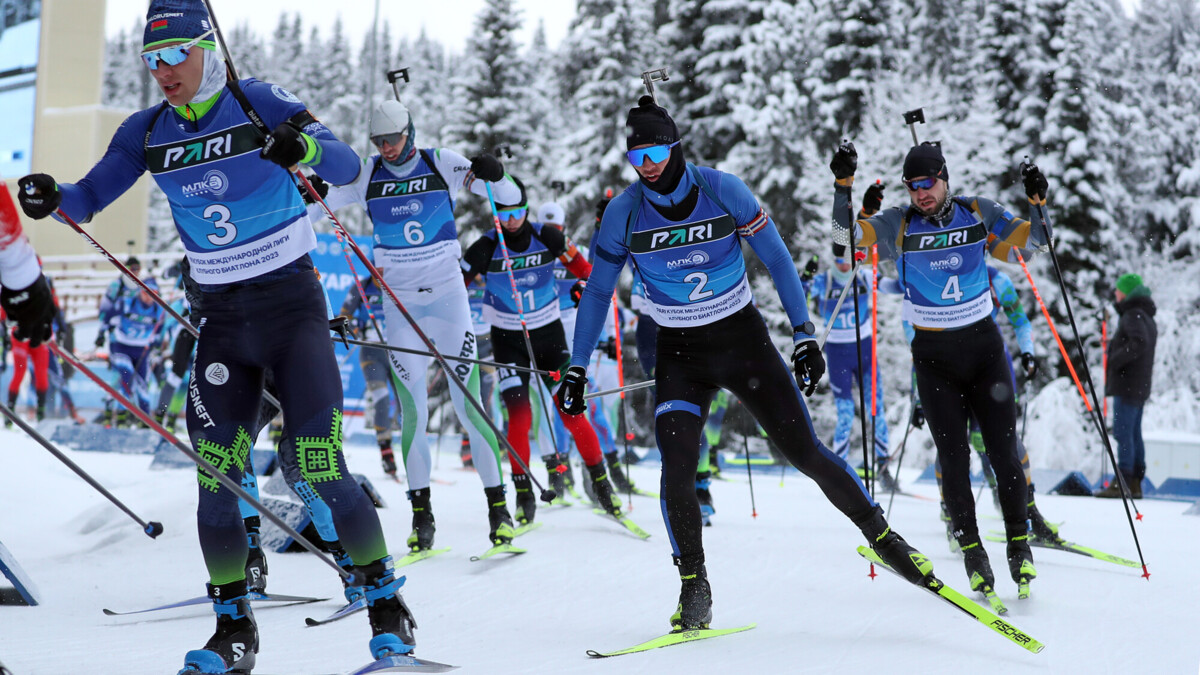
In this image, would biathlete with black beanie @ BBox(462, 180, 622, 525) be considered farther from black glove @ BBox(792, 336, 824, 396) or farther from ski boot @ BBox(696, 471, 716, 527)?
black glove @ BBox(792, 336, 824, 396)

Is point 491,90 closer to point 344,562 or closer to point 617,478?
point 617,478

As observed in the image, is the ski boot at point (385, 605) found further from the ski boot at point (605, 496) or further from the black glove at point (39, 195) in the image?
the ski boot at point (605, 496)

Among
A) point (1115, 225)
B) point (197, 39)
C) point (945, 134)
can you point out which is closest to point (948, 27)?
point (945, 134)

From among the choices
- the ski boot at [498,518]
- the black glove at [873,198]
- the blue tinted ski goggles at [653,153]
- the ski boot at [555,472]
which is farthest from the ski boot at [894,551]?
the ski boot at [555,472]

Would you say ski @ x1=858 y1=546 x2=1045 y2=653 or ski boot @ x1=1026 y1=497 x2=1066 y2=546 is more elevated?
ski @ x1=858 y1=546 x2=1045 y2=653

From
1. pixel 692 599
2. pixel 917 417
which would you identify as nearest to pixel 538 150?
pixel 917 417

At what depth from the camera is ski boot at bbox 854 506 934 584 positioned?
397 centimetres

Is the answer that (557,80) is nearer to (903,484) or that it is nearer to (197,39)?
(903,484)

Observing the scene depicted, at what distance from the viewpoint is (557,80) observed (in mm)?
27391

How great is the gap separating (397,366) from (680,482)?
2400 millimetres

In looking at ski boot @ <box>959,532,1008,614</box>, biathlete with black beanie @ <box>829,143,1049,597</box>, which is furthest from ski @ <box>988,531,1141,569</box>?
ski boot @ <box>959,532,1008,614</box>

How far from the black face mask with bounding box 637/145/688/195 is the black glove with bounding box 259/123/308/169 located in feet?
4.94

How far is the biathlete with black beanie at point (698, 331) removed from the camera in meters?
4.09

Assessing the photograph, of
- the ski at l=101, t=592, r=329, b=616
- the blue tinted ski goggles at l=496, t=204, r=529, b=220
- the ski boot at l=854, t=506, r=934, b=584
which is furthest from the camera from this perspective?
the blue tinted ski goggles at l=496, t=204, r=529, b=220
